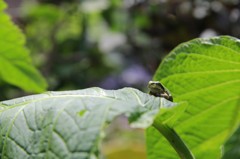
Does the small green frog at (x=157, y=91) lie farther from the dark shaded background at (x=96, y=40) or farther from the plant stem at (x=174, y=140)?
the dark shaded background at (x=96, y=40)

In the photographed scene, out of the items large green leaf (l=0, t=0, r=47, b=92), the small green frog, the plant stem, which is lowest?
the plant stem

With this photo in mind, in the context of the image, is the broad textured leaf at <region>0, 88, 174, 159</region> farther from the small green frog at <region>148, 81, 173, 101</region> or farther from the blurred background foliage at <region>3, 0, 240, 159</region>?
the blurred background foliage at <region>3, 0, 240, 159</region>

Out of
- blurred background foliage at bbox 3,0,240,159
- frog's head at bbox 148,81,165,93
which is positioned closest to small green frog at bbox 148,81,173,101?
frog's head at bbox 148,81,165,93

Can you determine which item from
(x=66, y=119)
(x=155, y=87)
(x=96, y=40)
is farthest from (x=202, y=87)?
(x=96, y=40)

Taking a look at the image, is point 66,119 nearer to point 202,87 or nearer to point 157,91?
point 157,91

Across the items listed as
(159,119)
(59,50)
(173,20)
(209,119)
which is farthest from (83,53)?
(159,119)

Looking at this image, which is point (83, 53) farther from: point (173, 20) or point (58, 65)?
point (173, 20)

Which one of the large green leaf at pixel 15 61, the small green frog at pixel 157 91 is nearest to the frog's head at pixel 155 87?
the small green frog at pixel 157 91
